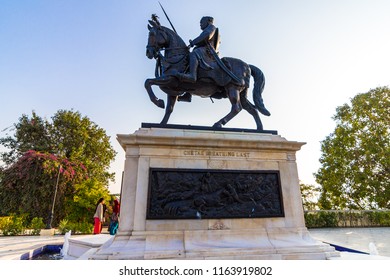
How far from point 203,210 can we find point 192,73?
12.6 ft

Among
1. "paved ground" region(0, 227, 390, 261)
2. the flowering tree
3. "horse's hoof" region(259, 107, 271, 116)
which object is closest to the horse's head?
"horse's hoof" region(259, 107, 271, 116)

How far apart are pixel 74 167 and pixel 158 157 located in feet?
78.4

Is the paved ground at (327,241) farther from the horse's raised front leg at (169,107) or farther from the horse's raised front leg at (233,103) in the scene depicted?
the horse's raised front leg at (169,107)

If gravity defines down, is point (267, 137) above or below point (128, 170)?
above

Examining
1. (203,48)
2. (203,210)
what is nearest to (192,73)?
(203,48)

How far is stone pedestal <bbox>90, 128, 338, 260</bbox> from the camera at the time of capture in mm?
4750

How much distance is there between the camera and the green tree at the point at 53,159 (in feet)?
76.2

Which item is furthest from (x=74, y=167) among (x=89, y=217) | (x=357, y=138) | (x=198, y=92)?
(x=357, y=138)

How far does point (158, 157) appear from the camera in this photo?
5.64 metres

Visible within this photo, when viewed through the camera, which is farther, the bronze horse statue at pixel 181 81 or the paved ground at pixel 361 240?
the paved ground at pixel 361 240

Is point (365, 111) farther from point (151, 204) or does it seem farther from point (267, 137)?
point (151, 204)

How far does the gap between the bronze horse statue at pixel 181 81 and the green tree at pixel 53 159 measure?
1963 cm

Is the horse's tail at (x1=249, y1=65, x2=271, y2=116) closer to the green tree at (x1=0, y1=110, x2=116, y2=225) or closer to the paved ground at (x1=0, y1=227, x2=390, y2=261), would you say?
the paved ground at (x1=0, y1=227, x2=390, y2=261)

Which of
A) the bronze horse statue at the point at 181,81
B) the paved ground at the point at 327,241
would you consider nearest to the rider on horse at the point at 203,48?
the bronze horse statue at the point at 181,81
